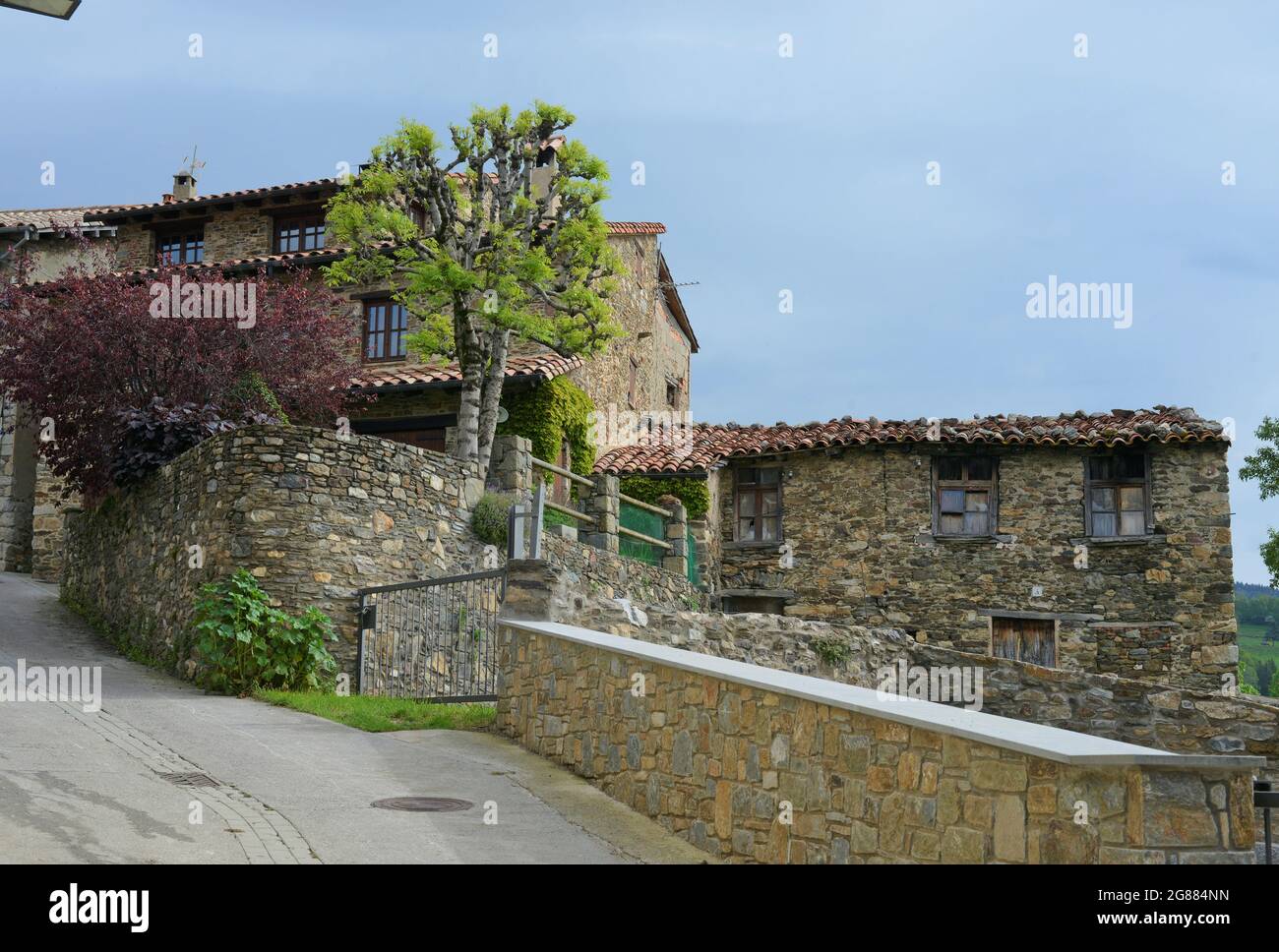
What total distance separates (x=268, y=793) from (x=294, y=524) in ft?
19.7

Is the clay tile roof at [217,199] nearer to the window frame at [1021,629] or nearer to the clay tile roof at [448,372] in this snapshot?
the clay tile roof at [448,372]

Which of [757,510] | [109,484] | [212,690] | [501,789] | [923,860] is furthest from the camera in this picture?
[757,510]

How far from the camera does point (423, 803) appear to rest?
8648 mm

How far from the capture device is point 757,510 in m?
24.4

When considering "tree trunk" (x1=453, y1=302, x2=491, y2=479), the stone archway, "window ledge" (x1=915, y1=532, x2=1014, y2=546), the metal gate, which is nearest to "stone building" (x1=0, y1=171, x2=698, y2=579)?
the stone archway

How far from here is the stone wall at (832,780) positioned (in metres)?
4.97

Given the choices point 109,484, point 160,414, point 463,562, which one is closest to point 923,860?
point 463,562

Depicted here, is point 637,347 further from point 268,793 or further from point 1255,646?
point 1255,646

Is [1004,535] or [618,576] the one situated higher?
[1004,535]

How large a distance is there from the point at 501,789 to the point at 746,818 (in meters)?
2.49

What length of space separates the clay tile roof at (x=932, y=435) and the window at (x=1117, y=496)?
0.51 metres

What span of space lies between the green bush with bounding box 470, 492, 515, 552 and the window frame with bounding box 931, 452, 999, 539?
385 inches

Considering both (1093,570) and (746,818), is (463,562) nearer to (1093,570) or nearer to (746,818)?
(746,818)

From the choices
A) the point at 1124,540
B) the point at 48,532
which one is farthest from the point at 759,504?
the point at 48,532
